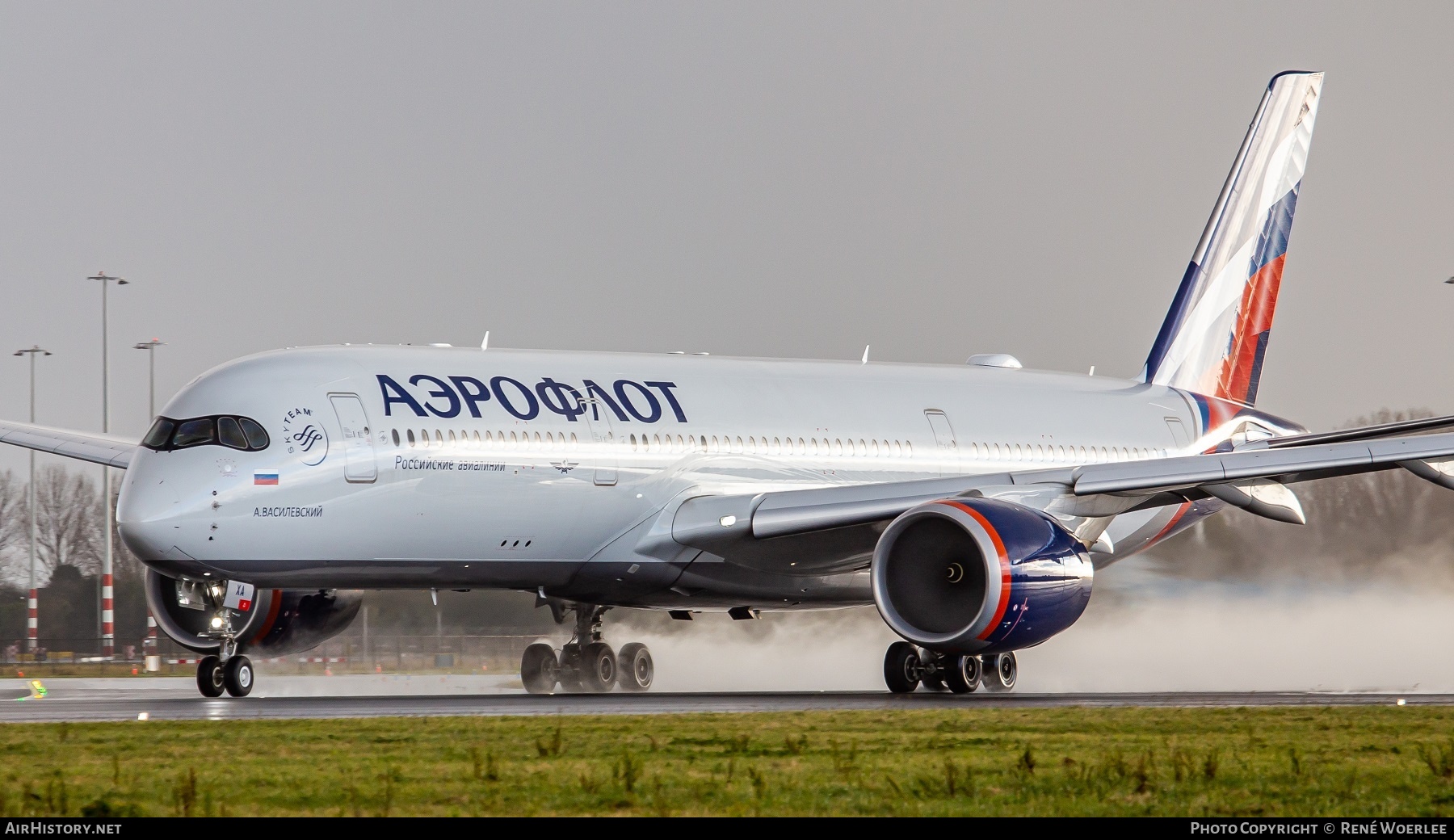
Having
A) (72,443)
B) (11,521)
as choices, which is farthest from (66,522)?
(72,443)

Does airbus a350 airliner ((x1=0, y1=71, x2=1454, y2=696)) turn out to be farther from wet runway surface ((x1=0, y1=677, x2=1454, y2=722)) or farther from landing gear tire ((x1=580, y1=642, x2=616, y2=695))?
wet runway surface ((x1=0, y1=677, x2=1454, y2=722))

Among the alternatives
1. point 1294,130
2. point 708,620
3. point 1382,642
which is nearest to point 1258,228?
point 1294,130

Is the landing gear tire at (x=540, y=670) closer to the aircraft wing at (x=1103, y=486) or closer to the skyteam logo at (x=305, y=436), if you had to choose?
the aircraft wing at (x=1103, y=486)

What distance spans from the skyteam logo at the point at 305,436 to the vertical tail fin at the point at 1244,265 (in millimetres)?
13578

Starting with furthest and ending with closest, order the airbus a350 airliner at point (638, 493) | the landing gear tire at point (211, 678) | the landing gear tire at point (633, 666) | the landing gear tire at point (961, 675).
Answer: the landing gear tire at point (633, 666)
the landing gear tire at point (961, 675)
the landing gear tire at point (211, 678)
the airbus a350 airliner at point (638, 493)

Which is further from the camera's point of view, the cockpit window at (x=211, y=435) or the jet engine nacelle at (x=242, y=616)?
the jet engine nacelle at (x=242, y=616)

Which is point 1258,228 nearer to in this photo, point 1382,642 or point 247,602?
point 1382,642

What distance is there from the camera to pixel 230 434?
1814 cm

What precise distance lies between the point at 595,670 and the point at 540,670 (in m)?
0.66

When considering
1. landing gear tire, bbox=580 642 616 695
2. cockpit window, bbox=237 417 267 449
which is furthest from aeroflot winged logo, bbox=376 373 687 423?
landing gear tire, bbox=580 642 616 695

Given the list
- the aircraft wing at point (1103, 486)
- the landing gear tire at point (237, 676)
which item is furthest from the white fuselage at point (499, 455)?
the landing gear tire at point (237, 676)

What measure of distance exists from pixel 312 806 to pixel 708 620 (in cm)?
1819

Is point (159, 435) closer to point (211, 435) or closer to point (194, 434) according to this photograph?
point (194, 434)

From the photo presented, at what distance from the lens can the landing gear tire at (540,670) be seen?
22891 millimetres
